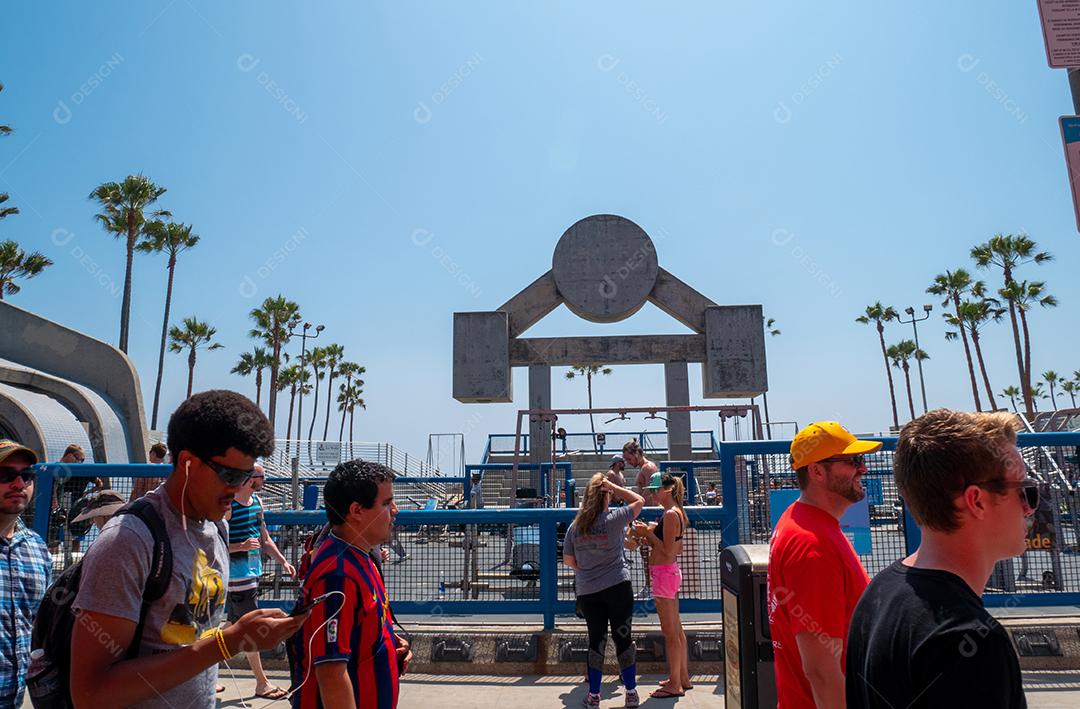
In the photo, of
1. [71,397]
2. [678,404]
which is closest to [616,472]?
[678,404]

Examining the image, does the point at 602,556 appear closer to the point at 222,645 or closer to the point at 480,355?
the point at 222,645

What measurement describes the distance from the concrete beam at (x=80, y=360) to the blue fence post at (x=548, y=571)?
55.3ft

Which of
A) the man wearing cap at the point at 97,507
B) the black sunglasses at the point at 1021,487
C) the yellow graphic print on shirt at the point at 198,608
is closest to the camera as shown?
the black sunglasses at the point at 1021,487

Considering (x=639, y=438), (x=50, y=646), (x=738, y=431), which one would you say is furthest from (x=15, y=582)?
(x=639, y=438)

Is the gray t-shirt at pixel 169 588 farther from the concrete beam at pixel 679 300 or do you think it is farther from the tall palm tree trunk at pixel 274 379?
the tall palm tree trunk at pixel 274 379

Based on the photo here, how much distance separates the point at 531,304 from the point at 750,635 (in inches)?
546

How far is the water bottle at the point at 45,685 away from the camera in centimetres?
186

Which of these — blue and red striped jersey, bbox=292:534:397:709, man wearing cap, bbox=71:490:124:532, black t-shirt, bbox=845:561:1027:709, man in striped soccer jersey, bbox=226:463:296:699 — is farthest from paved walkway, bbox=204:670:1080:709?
black t-shirt, bbox=845:561:1027:709

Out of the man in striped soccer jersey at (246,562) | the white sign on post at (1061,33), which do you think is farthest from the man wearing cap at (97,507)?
the white sign on post at (1061,33)

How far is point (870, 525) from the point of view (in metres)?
6.43

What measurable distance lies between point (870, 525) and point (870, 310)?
5693 centimetres

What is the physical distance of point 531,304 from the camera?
55.9ft

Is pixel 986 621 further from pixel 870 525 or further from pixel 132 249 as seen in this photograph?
pixel 132 249

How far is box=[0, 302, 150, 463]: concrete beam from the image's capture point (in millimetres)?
19578
